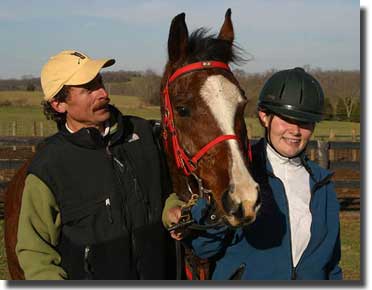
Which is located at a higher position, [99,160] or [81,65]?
[81,65]

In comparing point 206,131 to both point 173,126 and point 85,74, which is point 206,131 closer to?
point 173,126

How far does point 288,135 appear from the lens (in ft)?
8.59

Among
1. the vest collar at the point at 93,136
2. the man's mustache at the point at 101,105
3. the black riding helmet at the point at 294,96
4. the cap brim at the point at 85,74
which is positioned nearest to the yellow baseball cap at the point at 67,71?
the cap brim at the point at 85,74

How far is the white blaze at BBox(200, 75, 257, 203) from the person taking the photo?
2.39 m

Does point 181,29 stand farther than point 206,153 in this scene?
Yes

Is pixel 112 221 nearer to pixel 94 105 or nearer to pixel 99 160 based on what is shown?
pixel 99 160

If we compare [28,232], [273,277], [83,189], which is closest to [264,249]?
[273,277]

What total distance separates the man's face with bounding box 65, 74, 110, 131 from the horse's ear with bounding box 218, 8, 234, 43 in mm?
931

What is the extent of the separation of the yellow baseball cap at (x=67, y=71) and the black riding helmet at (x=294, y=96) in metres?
0.90

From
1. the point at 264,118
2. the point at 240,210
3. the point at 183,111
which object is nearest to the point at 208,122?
the point at 183,111

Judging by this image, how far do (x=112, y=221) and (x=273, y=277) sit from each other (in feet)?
2.71

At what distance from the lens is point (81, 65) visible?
2.76 m

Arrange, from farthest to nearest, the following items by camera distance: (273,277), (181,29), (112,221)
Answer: (181,29) < (112,221) < (273,277)

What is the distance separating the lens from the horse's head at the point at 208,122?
2459mm
